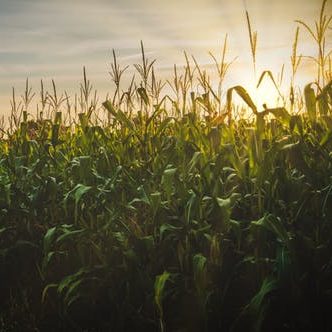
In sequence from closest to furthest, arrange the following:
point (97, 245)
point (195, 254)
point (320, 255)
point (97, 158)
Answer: point (320, 255), point (195, 254), point (97, 245), point (97, 158)

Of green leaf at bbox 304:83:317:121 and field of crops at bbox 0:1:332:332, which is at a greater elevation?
green leaf at bbox 304:83:317:121

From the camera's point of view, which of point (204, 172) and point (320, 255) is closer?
point (320, 255)

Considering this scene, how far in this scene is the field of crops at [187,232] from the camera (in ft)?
9.36

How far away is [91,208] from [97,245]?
33 cm

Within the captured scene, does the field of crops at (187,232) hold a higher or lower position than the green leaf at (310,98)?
lower

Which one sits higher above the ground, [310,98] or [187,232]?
[310,98]

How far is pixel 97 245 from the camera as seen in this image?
11.6 feet

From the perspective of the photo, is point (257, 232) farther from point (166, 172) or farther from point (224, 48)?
point (224, 48)

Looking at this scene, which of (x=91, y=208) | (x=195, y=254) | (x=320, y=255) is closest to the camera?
(x=320, y=255)

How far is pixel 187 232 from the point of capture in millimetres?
3146

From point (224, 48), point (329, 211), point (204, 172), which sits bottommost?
point (329, 211)

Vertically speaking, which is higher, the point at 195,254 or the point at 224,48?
the point at 224,48

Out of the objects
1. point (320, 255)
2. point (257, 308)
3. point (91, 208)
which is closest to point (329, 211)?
point (320, 255)

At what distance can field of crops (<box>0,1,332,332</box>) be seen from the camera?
2854 mm
